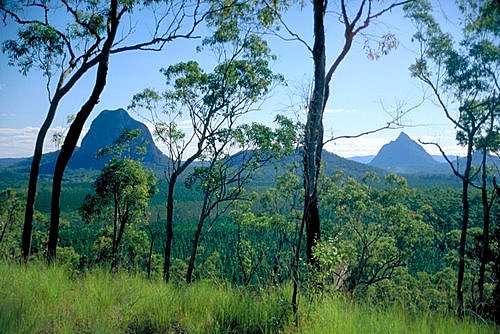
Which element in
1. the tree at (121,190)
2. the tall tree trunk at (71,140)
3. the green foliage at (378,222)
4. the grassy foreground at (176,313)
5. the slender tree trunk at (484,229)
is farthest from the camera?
the green foliage at (378,222)

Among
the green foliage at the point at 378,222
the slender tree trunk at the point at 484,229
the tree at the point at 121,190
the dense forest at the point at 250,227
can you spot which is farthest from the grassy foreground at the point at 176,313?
the green foliage at the point at 378,222

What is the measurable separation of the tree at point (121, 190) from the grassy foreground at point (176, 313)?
15685mm

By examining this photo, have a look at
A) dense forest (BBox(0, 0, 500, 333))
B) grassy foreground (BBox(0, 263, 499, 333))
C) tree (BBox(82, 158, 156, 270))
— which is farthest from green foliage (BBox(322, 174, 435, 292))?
grassy foreground (BBox(0, 263, 499, 333))

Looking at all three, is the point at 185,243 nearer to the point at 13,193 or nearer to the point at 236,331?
the point at 13,193

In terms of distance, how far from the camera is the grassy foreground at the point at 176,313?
11.2ft

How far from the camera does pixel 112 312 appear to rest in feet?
12.5

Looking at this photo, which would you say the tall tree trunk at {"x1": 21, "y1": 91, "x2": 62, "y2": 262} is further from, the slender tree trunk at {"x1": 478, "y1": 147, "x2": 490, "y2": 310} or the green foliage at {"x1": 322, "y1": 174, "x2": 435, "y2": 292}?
the slender tree trunk at {"x1": 478, "y1": 147, "x2": 490, "y2": 310}

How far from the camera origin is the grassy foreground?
11.2 ft

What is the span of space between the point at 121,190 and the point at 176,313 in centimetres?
1742

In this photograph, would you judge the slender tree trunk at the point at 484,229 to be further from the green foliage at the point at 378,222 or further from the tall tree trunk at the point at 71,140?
the tall tree trunk at the point at 71,140

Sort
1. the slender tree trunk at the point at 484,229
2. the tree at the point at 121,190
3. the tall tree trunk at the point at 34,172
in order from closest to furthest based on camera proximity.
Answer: the tall tree trunk at the point at 34,172 → the slender tree trunk at the point at 484,229 → the tree at the point at 121,190

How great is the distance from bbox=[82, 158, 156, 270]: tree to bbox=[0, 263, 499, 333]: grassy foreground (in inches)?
618

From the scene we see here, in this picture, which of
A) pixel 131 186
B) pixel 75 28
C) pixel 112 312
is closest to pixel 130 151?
pixel 131 186

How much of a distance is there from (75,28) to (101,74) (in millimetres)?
3326
